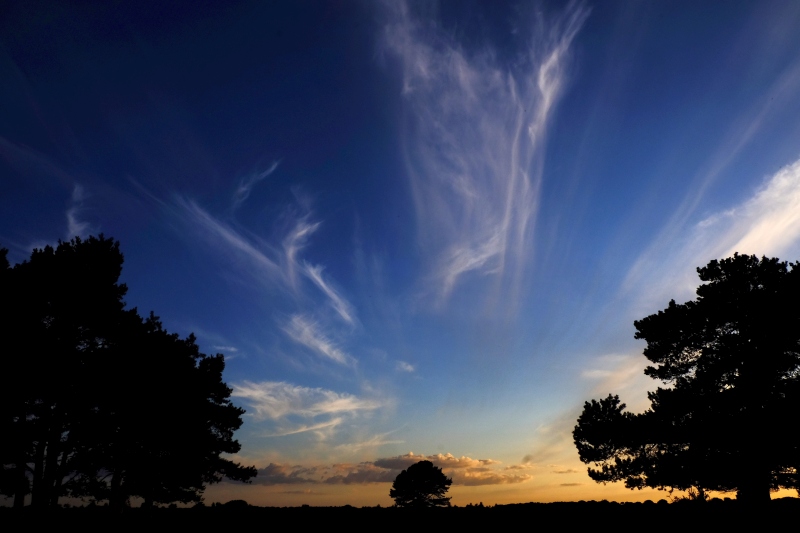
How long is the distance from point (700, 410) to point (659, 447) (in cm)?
282

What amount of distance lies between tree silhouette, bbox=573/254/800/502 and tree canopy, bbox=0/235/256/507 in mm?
22543

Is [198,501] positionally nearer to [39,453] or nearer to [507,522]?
[39,453]

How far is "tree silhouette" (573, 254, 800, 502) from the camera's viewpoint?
60.8 ft

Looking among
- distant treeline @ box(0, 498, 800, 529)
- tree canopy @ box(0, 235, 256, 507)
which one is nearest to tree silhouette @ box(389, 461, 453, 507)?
tree canopy @ box(0, 235, 256, 507)

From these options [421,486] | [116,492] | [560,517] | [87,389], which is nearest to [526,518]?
[560,517]

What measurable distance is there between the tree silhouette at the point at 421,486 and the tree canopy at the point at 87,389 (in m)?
33.3

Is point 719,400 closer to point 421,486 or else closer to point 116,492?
point 116,492

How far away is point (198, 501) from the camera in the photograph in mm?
26828

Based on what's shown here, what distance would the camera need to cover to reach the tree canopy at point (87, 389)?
59.1 feet

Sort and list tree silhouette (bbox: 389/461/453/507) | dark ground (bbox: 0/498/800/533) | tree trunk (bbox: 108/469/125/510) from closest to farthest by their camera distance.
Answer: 1. dark ground (bbox: 0/498/800/533)
2. tree trunk (bbox: 108/469/125/510)
3. tree silhouette (bbox: 389/461/453/507)

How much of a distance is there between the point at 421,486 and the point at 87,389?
4221 centimetres

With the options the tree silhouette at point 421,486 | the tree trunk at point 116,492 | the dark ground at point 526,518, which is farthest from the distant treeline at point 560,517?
the tree silhouette at point 421,486

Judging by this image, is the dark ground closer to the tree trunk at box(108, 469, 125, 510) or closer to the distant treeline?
the distant treeline

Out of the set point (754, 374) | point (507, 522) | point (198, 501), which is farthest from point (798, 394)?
point (198, 501)
